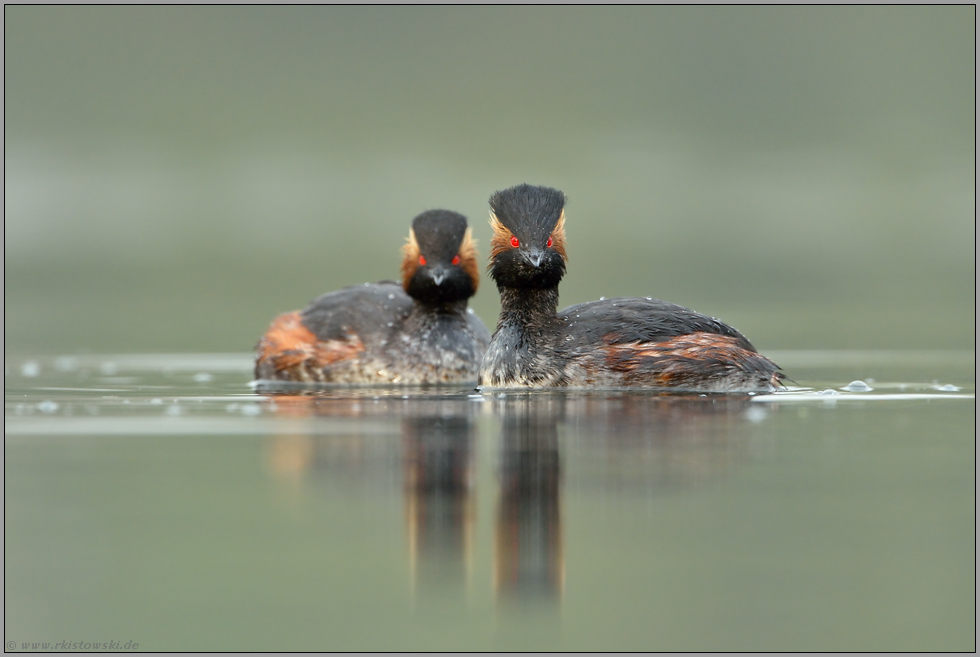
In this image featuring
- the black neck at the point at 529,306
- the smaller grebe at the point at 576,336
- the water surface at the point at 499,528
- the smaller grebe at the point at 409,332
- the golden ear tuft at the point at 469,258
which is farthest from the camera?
the golden ear tuft at the point at 469,258

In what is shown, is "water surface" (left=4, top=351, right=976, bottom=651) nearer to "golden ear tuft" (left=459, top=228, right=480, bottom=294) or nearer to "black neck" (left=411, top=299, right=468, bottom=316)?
"black neck" (left=411, top=299, right=468, bottom=316)

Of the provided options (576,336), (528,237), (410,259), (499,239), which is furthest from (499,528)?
(410,259)

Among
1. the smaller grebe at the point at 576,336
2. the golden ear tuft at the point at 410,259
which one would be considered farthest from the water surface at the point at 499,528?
the golden ear tuft at the point at 410,259

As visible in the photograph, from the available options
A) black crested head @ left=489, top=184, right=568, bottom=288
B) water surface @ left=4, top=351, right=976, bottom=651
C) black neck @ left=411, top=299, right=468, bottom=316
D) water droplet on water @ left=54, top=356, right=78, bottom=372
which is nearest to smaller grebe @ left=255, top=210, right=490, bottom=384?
black neck @ left=411, top=299, right=468, bottom=316

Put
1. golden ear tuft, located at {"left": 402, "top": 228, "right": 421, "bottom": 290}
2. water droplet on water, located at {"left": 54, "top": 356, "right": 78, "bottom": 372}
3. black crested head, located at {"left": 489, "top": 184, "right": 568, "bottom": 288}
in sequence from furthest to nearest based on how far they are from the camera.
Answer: water droplet on water, located at {"left": 54, "top": 356, "right": 78, "bottom": 372} < golden ear tuft, located at {"left": 402, "top": 228, "right": 421, "bottom": 290} < black crested head, located at {"left": 489, "top": 184, "right": 568, "bottom": 288}

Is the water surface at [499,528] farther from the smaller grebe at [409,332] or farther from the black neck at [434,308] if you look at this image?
the black neck at [434,308]

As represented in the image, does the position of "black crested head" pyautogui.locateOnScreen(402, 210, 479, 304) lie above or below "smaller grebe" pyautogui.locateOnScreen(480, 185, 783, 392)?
above
